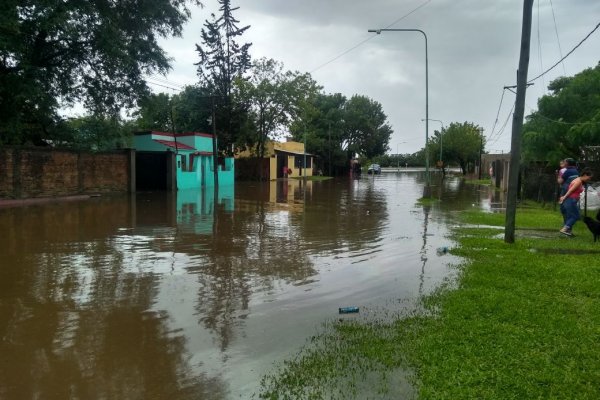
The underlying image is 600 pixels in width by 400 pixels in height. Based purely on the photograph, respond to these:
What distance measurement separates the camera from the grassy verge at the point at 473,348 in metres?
3.65

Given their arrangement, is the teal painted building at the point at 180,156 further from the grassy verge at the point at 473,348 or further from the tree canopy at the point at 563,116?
the grassy verge at the point at 473,348

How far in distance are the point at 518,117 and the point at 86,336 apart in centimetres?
915

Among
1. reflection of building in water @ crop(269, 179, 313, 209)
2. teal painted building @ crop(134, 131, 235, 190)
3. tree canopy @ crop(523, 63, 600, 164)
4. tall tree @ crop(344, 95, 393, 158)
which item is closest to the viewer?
reflection of building in water @ crop(269, 179, 313, 209)

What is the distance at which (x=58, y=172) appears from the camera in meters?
21.5

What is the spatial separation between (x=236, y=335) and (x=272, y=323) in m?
0.52

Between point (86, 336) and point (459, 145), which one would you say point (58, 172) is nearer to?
Answer: point (86, 336)

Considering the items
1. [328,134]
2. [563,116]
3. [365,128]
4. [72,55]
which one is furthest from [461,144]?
[72,55]

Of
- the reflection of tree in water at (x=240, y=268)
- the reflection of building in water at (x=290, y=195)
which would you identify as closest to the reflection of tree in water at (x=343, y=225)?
the reflection of tree in water at (x=240, y=268)

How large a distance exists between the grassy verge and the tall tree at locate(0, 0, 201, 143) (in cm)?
1642

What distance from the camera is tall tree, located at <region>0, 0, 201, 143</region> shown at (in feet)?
59.0

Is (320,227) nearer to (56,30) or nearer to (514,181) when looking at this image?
(514,181)

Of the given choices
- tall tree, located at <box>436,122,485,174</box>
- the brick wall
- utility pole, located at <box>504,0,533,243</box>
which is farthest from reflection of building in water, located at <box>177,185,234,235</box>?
tall tree, located at <box>436,122,485,174</box>

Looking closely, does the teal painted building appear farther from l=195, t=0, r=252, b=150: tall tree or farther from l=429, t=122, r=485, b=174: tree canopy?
l=429, t=122, r=485, b=174: tree canopy

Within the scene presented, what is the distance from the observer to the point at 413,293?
657 cm
